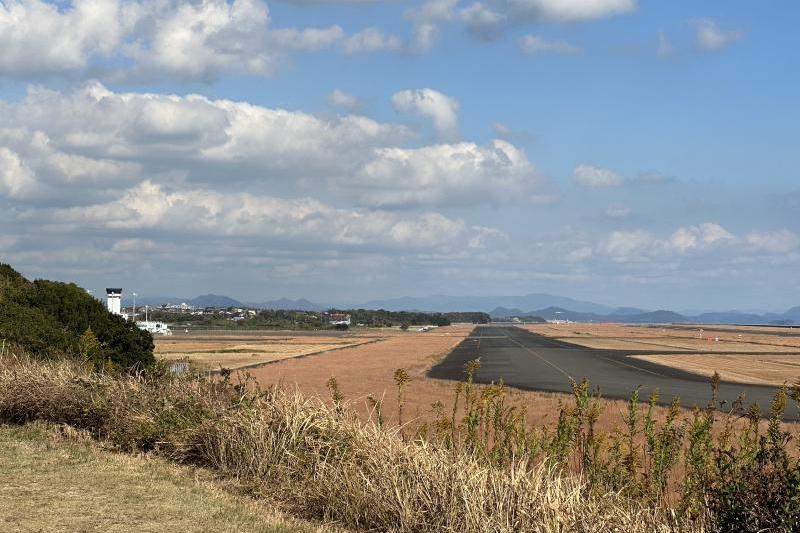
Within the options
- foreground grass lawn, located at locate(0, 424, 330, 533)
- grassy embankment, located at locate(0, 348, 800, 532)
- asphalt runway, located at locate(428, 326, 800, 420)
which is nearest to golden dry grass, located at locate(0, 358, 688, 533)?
grassy embankment, located at locate(0, 348, 800, 532)

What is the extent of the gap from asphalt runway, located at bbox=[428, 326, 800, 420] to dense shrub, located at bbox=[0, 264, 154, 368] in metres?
14.4

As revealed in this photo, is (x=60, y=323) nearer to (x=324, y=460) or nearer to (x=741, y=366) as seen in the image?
(x=324, y=460)

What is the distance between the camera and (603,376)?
5228cm

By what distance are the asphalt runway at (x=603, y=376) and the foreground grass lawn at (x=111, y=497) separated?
2262 cm

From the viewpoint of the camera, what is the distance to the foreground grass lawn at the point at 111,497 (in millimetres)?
8547

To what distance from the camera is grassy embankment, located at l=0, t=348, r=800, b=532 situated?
7648 mm

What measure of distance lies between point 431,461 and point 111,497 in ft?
12.5

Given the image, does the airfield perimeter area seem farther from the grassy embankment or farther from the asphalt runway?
the grassy embankment

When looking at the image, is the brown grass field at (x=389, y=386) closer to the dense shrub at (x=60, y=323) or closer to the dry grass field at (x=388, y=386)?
the dry grass field at (x=388, y=386)

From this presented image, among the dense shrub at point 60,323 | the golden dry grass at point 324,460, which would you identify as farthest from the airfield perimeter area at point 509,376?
the golden dry grass at point 324,460

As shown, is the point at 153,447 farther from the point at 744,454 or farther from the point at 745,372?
the point at 745,372

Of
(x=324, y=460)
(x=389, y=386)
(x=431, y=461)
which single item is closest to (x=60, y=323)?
(x=324, y=460)

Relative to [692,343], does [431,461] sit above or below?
above

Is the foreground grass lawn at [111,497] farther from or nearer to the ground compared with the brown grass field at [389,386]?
farther from the ground
